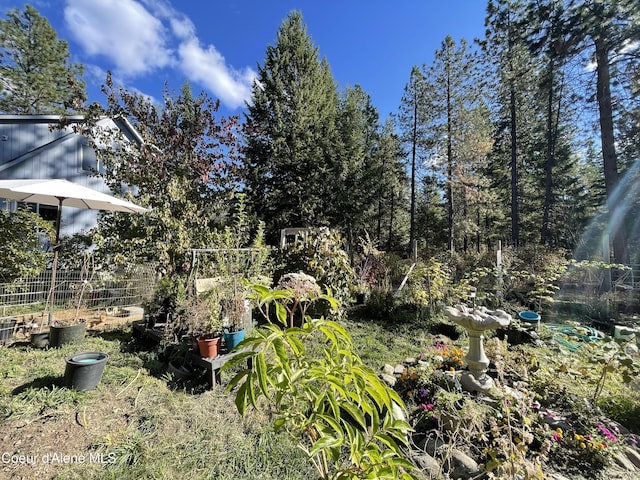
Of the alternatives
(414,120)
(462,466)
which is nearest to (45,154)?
(462,466)

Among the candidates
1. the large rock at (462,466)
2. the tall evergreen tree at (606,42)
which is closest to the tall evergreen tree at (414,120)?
the tall evergreen tree at (606,42)

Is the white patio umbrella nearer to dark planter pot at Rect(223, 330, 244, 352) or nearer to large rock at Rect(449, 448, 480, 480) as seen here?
dark planter pot at Rect(223, 330, 244, 352)

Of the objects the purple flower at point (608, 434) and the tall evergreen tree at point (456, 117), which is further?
the tall evergreen tree at point (456, 117)

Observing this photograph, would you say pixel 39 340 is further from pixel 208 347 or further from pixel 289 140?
pixel 289 140

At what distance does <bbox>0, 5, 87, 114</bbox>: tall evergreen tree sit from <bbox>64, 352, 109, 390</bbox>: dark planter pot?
14.4 m

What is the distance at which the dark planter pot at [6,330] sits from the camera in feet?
12.8

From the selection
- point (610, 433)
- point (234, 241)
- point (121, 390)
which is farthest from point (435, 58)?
point (121, 390)

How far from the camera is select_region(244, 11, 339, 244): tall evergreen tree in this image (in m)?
12.3

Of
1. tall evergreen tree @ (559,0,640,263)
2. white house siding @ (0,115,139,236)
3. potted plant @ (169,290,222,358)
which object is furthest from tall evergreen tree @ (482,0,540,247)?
white house siding @ (0,115,139,236)

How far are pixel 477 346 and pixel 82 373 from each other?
369 cm

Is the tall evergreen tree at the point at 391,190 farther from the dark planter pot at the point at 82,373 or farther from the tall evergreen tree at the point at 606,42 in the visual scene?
the dark planter pot at the point at 82,373

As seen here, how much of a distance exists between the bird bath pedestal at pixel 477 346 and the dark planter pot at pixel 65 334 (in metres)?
4.73

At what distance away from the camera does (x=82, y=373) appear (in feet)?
8.57

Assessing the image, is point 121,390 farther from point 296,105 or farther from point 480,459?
point 296,105
